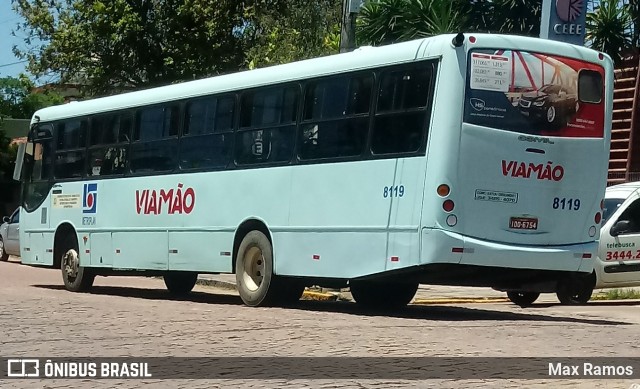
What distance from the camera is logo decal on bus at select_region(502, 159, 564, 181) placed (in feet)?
42.5

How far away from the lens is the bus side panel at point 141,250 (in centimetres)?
1741

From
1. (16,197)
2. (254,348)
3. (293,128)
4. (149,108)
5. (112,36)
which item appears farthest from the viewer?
(16,197)

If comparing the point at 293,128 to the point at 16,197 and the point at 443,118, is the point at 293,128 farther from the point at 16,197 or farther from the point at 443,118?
the point at 16,197

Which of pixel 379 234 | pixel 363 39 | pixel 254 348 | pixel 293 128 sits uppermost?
pixel 363 39

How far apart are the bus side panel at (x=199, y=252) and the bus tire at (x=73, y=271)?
2934 millimetres

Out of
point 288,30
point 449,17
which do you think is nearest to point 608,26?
point 449,17

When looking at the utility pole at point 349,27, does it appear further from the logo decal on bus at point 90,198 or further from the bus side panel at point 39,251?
the bus side panel at point 39,251

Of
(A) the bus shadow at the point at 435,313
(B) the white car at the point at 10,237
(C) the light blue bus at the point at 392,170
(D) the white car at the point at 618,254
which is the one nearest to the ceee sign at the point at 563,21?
(D) the white car at the point at 618,254

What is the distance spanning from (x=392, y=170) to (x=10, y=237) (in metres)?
21.7

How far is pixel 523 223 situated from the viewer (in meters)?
13.1

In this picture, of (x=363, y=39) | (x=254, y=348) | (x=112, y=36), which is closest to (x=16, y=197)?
(x=112, y=36)

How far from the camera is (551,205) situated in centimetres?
1323

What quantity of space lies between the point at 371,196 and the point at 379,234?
49cm

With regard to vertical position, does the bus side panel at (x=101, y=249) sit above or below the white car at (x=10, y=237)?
above
